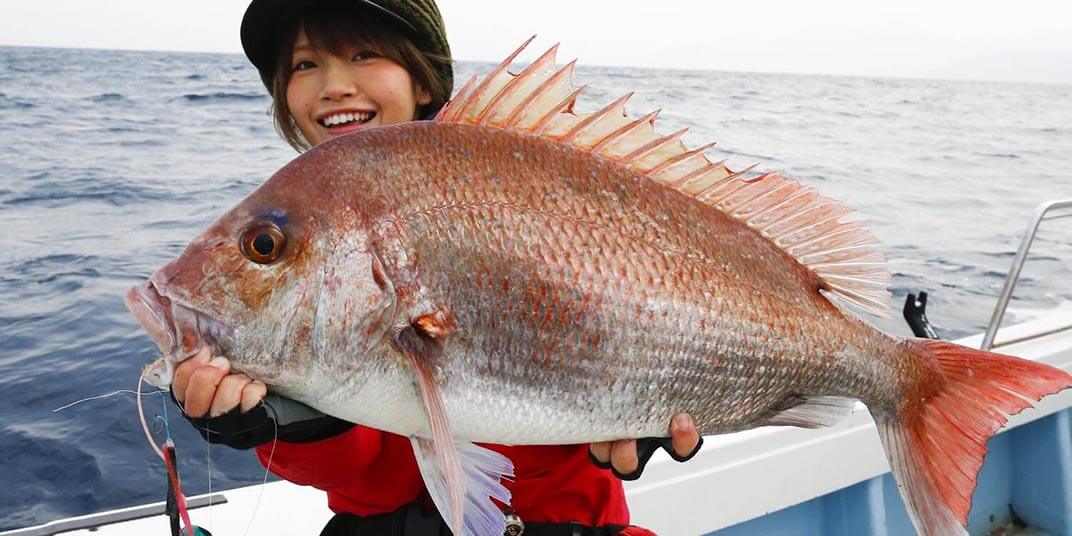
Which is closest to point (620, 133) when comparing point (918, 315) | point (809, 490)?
point (809, 490)

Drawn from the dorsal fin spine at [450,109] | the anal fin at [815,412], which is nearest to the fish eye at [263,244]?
the dorsal fin spine at [450,109]

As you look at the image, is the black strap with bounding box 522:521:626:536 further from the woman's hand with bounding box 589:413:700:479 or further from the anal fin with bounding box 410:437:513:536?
the anal fin with bounding box 410:437:513:536

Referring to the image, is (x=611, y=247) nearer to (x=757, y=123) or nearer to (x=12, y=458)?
(x=12, y=458)

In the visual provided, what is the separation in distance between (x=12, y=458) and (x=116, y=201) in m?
5.80

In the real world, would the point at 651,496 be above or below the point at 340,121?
below

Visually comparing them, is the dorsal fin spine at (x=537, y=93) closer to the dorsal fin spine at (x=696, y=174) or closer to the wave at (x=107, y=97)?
the dorsal fin spine at (x=696, y=174)

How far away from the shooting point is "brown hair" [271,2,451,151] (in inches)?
77.6

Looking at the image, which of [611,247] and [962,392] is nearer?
[611,247]

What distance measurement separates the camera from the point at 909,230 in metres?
11.3

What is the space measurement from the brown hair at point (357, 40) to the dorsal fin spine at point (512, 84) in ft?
2.19

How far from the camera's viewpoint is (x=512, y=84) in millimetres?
1447

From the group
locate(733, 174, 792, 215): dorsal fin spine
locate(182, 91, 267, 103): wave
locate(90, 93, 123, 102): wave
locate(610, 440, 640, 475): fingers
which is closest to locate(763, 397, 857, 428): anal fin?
locate(610, 440, 640, 475): fingers

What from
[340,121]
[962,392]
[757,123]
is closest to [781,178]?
[962,392]

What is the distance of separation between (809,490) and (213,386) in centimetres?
243
